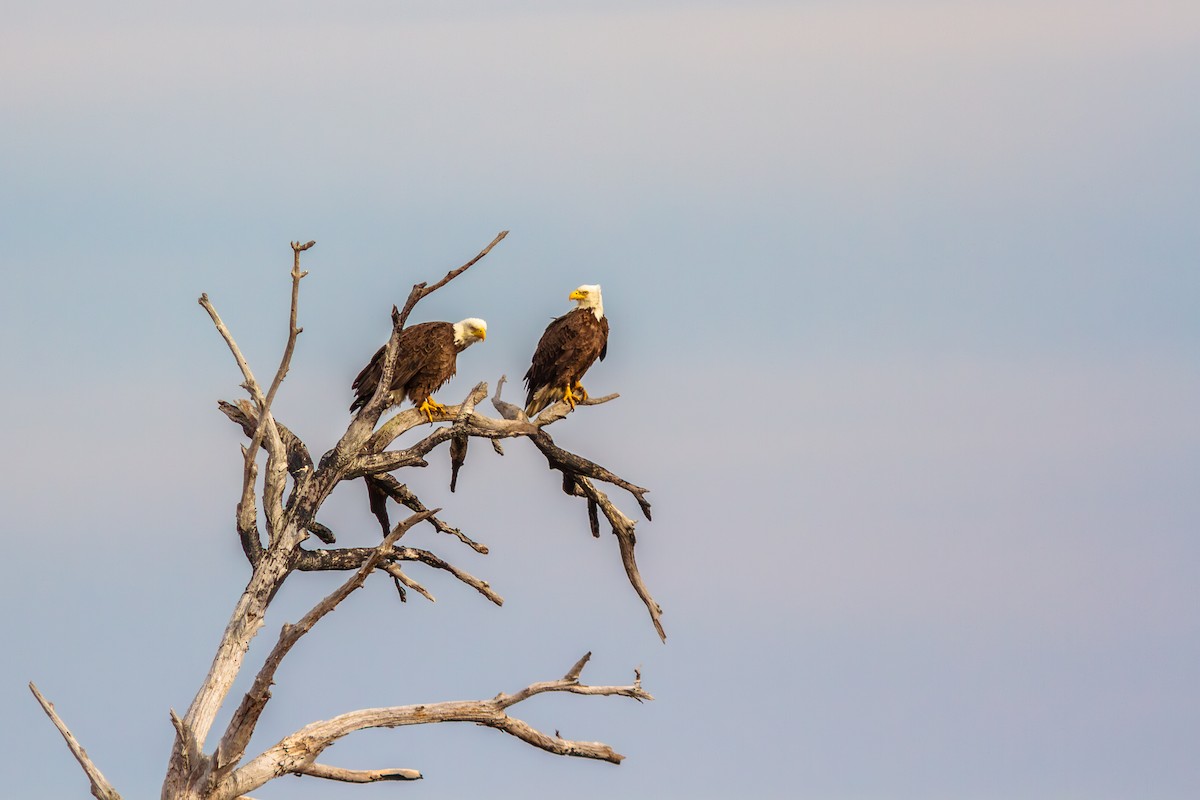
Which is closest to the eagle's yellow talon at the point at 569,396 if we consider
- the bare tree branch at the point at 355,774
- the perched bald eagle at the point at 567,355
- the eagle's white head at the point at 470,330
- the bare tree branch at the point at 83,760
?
the perched bald eagle at the point at 567,355

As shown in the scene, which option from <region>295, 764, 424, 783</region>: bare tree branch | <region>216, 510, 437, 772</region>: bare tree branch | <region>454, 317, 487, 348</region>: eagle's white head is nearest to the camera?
<region>216, 510, 437, 772</region>: bare tree branch

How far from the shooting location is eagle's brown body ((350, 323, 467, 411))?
558 inches

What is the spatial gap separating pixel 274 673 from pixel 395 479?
244 cm

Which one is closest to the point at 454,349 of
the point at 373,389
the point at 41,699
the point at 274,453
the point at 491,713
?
the point at 373,389

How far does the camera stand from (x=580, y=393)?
15.5 meters

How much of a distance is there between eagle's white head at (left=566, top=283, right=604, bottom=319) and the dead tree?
1242 millimetres

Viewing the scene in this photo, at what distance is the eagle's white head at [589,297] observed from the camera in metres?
15.8

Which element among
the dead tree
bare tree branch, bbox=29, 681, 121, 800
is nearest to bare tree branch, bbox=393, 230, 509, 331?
the dead tree

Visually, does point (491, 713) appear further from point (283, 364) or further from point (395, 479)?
point (283, 364)

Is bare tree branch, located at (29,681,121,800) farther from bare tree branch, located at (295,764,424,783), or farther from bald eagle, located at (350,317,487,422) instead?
bald eagle, located at (350,317,487,422)

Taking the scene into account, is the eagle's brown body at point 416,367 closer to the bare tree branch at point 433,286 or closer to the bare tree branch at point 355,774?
the bare tree branch at point 433,286

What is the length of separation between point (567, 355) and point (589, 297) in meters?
0.83

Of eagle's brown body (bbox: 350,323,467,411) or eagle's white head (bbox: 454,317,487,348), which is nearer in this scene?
eagle's brown body (bbox: 350,323,467,411)

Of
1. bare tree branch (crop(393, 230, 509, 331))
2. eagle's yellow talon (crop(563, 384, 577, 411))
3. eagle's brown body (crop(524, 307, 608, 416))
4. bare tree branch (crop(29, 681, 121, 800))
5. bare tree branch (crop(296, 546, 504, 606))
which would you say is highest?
eagle's brown body (crop(524, 307, 608, 416))
